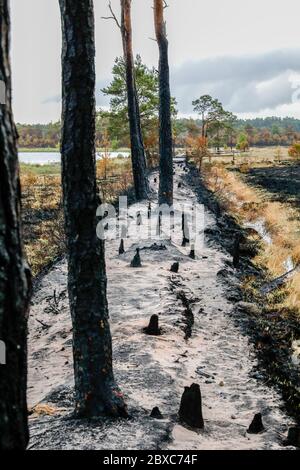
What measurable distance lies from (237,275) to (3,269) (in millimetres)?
9462

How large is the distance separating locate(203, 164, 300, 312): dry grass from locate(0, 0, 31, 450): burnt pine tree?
7389 millimetres

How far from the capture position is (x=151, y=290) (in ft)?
30.3

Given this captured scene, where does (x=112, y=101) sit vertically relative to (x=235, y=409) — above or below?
above

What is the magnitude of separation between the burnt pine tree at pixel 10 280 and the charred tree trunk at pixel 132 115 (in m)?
17.7

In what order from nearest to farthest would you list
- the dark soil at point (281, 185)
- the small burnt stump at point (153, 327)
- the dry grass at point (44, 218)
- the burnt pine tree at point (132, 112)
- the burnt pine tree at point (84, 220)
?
the burnt pine tree at point (84, 220), the small burnt stump at point (153, 327), the dry grass at point (44, 218), the burnt pine tree at point (132, 112), the dark soil at point (281, 185)

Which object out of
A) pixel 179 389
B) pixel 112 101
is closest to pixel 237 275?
pixel 179 389

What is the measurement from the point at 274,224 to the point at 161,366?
14185 millimetres

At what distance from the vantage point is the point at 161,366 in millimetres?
6223

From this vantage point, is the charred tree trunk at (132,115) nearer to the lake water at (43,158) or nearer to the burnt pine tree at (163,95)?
the burnt pine tree at (163,95)

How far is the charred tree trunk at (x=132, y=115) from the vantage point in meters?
19.8

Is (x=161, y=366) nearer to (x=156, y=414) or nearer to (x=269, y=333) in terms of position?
(x=156, y=414)

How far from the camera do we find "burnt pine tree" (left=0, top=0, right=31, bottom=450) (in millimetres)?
2395

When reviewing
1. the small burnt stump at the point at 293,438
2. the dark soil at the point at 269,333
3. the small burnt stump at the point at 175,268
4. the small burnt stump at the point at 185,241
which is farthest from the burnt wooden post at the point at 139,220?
the small burnt stump at the point at 293,438

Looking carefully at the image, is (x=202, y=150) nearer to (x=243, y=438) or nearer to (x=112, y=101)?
(x=112, y=101)
